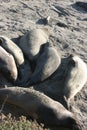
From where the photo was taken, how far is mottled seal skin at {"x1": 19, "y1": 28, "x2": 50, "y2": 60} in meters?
9.02

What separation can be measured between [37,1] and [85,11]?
1.21m

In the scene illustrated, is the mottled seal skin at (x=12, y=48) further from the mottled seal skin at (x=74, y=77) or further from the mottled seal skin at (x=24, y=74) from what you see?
the mottled seal skin at (x=74, y=77)

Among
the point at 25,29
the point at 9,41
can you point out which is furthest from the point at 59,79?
the point at 25,29

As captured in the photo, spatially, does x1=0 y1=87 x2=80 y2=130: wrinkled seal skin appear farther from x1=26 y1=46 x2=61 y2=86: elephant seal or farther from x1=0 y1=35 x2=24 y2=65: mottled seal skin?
x1=0 y1=35 x2=24 y2=65: mottled seal skin

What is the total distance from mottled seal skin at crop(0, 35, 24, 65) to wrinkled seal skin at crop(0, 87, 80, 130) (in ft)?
3.90

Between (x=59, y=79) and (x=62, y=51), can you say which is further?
(x=62, y=51)

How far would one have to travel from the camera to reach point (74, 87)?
8.07m

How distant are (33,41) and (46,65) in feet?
3.35

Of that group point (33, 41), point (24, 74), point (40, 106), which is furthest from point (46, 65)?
point (40, 106)

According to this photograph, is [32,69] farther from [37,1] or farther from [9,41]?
[37,1]

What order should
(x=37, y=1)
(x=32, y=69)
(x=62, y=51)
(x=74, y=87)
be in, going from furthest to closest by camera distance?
(x=37, y=1), (x=62, y=51), (x=32, y=69), (x=74, y=87)

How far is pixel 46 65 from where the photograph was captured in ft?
27.9

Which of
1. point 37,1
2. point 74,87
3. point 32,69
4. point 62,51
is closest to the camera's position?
point 74,87

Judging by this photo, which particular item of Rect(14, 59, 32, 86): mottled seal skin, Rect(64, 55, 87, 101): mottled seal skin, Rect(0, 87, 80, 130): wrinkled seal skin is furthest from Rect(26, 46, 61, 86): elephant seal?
Rect(0, 87, 80, 130): wrinkled seal skin
